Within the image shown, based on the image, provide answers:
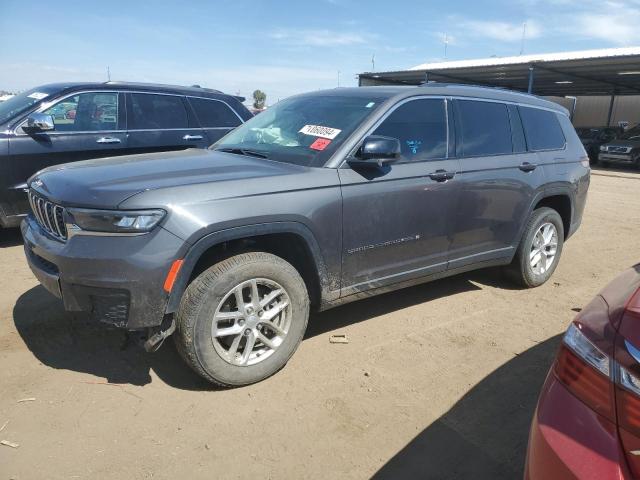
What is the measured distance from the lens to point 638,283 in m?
1.87

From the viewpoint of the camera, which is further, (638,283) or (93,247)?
(93,247)

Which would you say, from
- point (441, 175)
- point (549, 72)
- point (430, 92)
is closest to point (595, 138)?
point (549, 72)

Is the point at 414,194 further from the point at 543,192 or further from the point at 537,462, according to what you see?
the point at 537,462

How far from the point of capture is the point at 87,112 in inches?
238

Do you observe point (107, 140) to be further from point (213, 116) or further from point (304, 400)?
point (304, 400)

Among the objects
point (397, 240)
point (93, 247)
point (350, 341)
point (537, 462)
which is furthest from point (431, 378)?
point (93, 247)

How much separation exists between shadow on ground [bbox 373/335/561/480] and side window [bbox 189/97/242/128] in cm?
520

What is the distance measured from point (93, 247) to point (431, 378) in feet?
7.23

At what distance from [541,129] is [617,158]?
58.8 feet

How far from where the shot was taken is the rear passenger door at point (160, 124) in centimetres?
635

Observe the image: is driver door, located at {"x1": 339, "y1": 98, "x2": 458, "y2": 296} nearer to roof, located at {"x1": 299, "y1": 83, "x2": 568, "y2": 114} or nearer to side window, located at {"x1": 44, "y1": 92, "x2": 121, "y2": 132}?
roof, located at {"x1": 299, "y1": 83, "x2": 568, "y2": 114}

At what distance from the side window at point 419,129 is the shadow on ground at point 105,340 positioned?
1.39 metres

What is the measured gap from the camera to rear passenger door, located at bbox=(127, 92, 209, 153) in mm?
6348

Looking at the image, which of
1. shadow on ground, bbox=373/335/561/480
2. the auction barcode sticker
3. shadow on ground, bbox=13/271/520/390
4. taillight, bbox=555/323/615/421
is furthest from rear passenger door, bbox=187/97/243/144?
taillight, bbox=555/323/615/421
